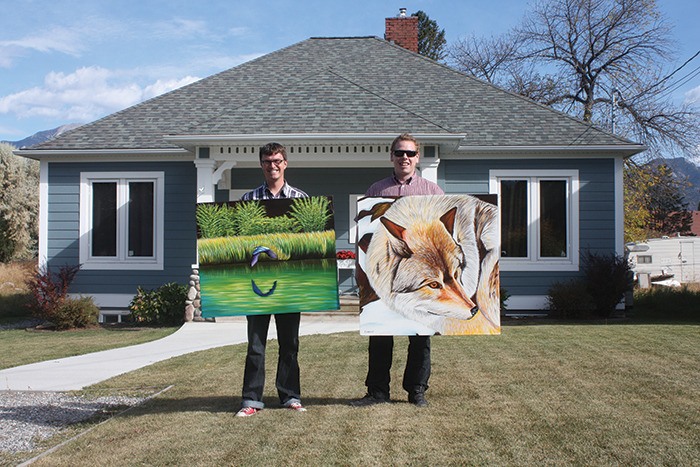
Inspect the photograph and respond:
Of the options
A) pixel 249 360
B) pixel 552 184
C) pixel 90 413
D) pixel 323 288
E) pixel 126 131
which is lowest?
pixel 90 413

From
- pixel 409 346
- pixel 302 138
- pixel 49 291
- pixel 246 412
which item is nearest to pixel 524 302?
pixel 302 138

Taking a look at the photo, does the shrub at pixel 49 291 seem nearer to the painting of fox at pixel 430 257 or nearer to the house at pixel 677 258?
the painting of fox at pixel 430 257

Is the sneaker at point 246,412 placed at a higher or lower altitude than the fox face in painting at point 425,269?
lower

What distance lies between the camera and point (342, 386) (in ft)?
19.3

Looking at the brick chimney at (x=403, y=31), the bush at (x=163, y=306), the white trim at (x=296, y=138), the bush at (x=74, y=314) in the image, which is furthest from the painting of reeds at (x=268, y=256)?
the brick chimney at (x=403, y=31)

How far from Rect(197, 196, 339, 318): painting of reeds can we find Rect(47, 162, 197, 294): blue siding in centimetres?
885

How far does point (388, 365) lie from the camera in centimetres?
512

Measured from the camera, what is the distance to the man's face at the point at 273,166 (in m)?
4.88

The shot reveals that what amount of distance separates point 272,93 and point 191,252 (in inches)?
140

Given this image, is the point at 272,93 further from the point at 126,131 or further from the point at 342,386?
the point at 342,386

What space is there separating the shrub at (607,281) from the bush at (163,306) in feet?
24.8

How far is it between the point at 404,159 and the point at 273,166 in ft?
3.08

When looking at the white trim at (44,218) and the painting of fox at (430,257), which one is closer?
the painting of fox at (430,257)

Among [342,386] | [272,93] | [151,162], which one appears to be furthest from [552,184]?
[342,386]
